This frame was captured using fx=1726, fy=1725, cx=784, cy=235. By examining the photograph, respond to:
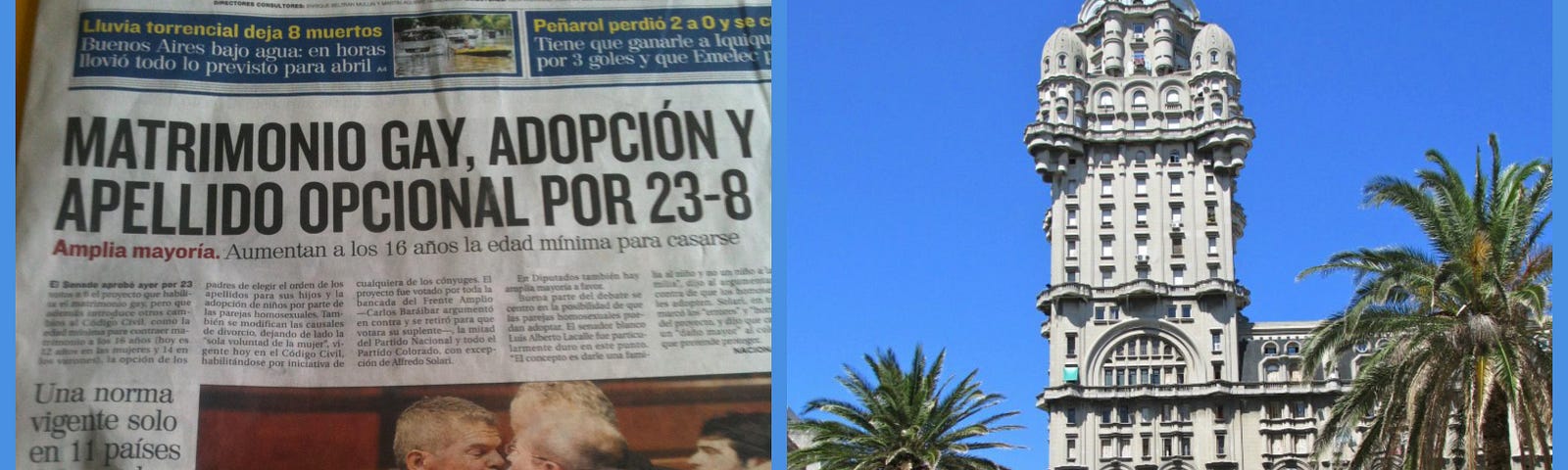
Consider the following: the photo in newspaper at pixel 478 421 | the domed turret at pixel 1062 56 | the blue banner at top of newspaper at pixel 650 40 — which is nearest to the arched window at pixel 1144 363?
the domed turret at pixel 1062 56

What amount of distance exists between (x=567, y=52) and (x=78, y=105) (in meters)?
1.94

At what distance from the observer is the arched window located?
221ft

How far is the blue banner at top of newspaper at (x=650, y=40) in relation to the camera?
6832mm

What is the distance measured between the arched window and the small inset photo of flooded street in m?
62.1

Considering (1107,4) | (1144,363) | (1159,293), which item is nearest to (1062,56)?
Answer: (1107,4)

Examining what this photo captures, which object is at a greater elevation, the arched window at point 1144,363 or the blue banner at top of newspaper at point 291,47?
the arched window at point 1144,363

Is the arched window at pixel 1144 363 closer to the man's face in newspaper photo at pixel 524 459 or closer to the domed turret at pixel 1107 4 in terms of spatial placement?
the domed turret at pixel 1107 4

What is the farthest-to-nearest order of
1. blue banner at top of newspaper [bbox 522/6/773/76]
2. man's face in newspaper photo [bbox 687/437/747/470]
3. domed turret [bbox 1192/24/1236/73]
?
1. domed turret [bbox 1192/24/1236/73]
2. blue banner at top of newspaper [bbox 522/6/773/76]
3. man's face in newspaper photo [bbox 687/437/747/470]

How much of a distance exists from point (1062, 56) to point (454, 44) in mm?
66655

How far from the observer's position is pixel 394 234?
6.71 m

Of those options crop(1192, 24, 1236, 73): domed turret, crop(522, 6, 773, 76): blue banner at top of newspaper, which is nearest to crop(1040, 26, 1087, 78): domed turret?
crop(1192, 24, 1236, 73): domed turret

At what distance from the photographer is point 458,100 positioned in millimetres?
6871

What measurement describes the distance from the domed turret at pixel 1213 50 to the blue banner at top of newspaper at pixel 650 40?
66.6 m

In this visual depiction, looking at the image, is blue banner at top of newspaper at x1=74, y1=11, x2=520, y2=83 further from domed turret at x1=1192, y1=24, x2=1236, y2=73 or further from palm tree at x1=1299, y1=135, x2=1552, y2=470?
domed turret at x1=1192, y1=24, x2=1236, y2=73
